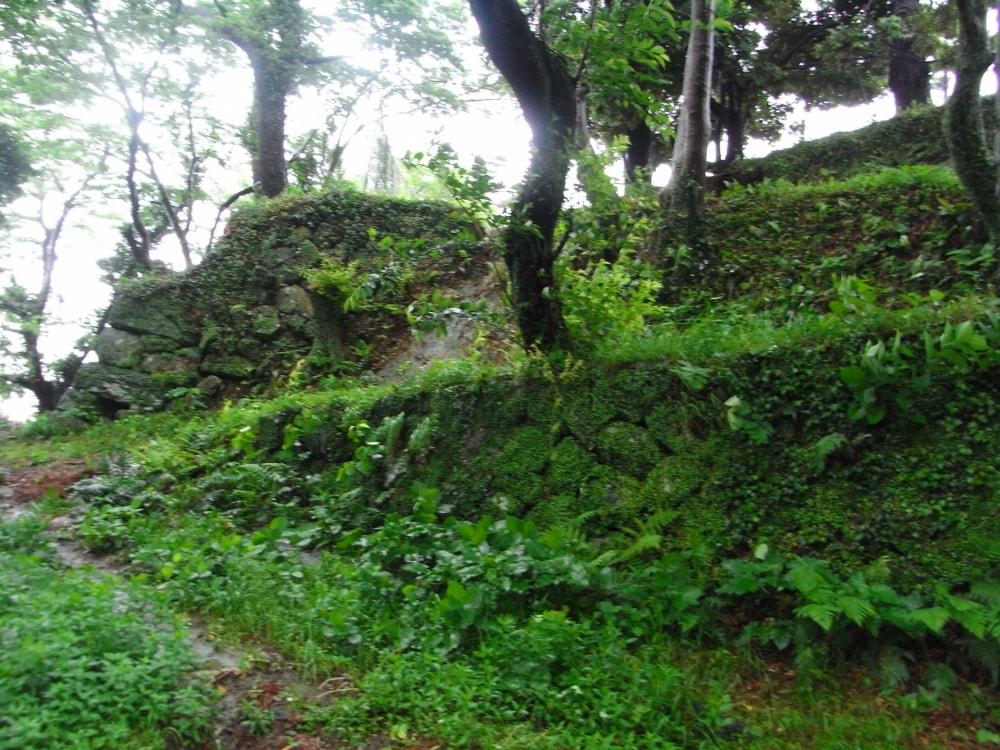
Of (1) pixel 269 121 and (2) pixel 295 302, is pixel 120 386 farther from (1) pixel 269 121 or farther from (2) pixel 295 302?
(1) pixel 269 121

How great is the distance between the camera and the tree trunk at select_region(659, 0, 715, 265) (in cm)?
854

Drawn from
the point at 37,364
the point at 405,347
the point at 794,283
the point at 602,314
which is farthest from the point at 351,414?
the point at 37,364

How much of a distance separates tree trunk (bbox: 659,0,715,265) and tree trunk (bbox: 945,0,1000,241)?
9.18 ft

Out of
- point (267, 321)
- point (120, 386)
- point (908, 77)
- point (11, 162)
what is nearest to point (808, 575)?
point (267, 321)

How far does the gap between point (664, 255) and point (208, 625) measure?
252 inches

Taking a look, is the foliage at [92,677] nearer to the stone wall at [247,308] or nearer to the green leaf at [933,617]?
the green leaf at [933,617]

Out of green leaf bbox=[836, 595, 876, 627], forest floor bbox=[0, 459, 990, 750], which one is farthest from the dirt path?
green leaf bbox=[836, 595, 876, 627]

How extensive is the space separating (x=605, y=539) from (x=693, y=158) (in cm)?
581

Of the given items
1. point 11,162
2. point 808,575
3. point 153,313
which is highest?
point 11,162

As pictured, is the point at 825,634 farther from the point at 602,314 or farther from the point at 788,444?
the point at 602,314

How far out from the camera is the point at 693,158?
8828 millimetres

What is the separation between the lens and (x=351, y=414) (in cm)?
666

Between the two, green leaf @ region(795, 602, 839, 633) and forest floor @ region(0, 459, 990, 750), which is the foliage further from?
green leaf @ region(795, 602, 839, 633)

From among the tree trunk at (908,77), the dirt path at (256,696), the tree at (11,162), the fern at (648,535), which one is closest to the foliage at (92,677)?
the dirt path at (256,696)
